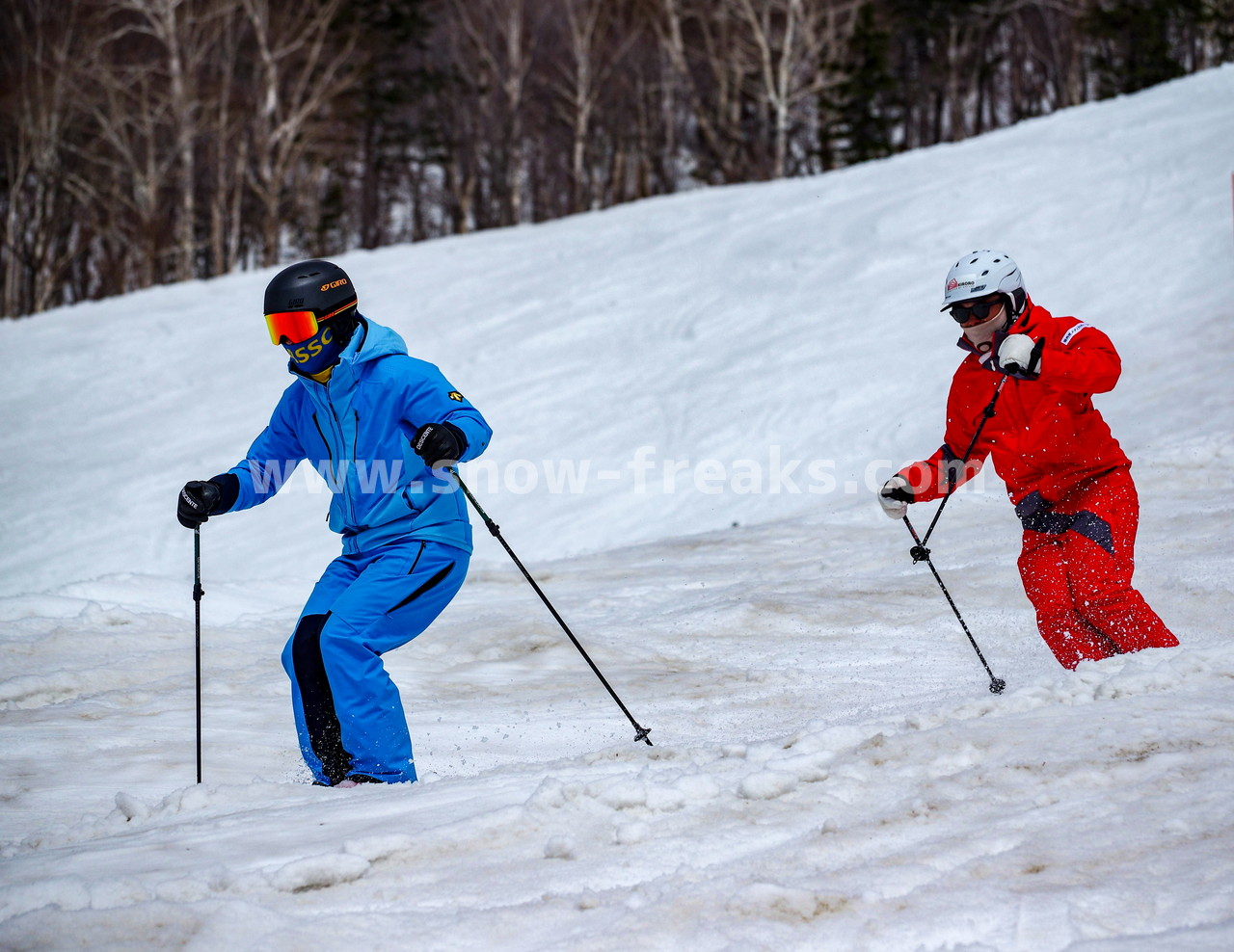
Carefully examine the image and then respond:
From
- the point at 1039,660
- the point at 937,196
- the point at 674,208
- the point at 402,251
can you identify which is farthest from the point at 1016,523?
the point at 402,251

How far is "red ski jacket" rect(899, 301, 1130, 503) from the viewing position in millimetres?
4117

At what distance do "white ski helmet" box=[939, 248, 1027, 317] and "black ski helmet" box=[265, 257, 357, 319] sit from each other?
2249 millimetres

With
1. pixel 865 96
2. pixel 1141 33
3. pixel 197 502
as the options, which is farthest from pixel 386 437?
pixel 1141 33

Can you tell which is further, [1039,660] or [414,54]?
[414,54]

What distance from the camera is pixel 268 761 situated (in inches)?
173

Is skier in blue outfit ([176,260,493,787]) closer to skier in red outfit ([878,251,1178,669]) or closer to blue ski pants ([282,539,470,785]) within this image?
blue ski pants ([282,539,470,785])

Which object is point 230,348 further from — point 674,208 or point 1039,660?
point 1039,660

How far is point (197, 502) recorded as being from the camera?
402cm

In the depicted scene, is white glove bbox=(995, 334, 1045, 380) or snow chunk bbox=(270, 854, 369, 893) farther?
white glove bbox=(995, 334, 1045, 380)

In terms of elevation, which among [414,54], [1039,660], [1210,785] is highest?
[414,54]

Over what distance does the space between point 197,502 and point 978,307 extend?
2.98m

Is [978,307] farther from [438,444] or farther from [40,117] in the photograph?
[40,117]

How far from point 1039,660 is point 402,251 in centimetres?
1464

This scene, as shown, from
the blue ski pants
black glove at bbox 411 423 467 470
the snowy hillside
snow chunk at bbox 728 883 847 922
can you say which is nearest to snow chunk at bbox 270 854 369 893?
the snowy hillside
